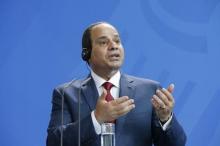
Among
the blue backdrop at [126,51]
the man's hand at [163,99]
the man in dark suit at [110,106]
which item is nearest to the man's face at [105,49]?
the man in dark suit at [110,106]

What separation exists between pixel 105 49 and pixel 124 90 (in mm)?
234

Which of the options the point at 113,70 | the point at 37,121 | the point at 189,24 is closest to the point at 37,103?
the point at 37,121

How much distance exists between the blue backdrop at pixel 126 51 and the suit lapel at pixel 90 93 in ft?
2.64

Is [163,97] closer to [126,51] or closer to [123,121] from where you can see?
[123,121]

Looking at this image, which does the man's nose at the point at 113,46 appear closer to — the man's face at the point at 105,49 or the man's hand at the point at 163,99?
the man's face at the point at 105,49

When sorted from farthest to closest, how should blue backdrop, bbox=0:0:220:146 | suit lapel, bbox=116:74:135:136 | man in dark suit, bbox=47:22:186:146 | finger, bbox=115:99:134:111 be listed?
blue backdrop, bbox=0:0:220:146 < suit lapel, bbox=116:74:135:136 < man in dark suit, bbox=47:22:186:146 < finger, bbox=115:99:134:111

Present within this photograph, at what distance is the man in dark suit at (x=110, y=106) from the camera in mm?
1977

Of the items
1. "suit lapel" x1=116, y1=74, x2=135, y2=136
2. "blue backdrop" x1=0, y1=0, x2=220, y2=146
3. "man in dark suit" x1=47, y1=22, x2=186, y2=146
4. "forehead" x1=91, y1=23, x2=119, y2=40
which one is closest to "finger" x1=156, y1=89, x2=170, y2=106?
"man in dark suit" x1=47, y1=22, x2=186, y2=146

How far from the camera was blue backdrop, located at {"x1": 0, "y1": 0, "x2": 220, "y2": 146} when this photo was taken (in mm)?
3098

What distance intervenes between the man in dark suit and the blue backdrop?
719 mm

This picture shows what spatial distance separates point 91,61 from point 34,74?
2.50ft

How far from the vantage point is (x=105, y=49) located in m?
2.39

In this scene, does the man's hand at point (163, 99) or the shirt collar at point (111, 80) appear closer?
the man's hand at point (163, 99)

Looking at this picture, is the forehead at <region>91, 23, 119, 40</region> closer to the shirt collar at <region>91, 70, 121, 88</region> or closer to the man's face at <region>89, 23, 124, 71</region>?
the man's face at <region>89, 23, 124, 71</region>
